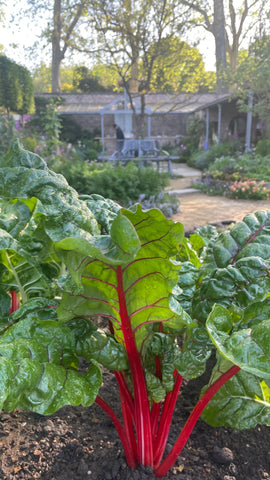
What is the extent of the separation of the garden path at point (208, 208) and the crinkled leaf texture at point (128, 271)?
5.01 meters

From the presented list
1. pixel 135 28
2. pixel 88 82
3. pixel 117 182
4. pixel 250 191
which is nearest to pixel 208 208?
pixel 250 191

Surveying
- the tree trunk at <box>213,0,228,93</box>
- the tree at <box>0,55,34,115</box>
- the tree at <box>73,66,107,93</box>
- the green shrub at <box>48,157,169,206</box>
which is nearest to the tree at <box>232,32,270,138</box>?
the tree trunk at <box>213,0,228,93</box>

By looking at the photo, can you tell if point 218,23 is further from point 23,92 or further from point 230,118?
point 23,92

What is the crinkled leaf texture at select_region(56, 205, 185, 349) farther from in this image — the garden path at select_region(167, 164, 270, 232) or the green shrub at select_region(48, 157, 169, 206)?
the green shrub at select_region(48, 157, 169, 206)

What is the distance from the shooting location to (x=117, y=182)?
7.04m

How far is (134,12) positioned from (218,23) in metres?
12.4

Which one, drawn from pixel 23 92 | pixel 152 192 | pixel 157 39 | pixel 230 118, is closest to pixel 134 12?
pixel 157 39

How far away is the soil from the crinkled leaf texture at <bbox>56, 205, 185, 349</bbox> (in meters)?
0.56

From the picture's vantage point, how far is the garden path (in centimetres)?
687

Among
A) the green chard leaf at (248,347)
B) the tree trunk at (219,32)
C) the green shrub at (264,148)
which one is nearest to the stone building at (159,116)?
the tree trunk at (219,32)

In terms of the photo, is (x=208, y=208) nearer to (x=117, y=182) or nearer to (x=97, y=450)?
(x=117, y=182)

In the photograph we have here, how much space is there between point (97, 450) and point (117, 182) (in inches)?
234

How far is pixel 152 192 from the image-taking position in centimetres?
748

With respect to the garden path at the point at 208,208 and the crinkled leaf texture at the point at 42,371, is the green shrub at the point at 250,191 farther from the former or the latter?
the crinkled leaf texture at the point at 42,371
